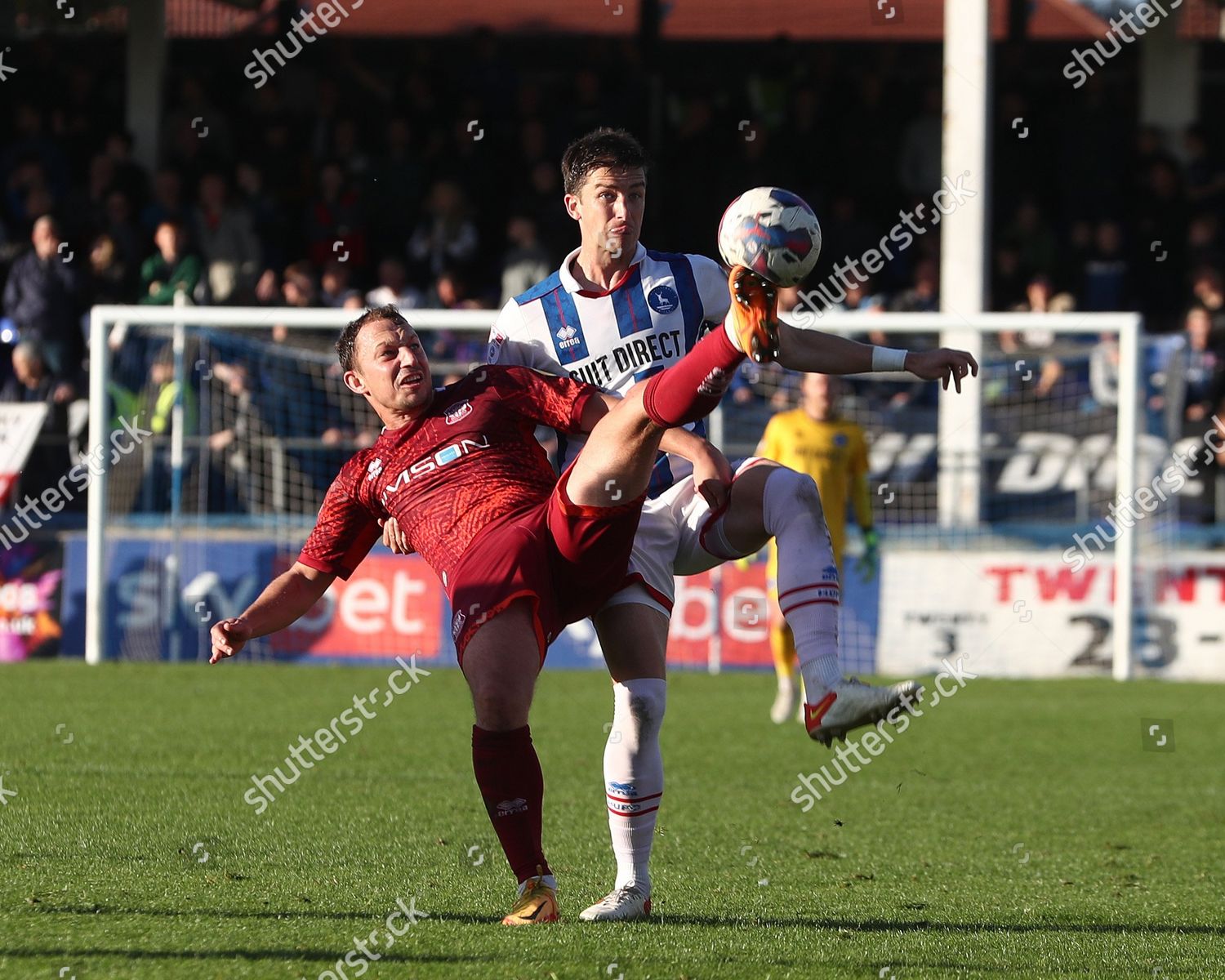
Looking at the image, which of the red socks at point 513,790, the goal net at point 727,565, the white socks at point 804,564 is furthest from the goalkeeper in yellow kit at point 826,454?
the red socks at point 513,790

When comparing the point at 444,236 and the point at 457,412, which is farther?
the point at 444,236

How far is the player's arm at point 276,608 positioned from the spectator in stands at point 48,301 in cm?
1038

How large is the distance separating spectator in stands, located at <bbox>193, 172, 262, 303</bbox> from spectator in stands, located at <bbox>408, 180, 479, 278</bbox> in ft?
4.99

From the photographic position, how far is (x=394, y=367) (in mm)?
5453

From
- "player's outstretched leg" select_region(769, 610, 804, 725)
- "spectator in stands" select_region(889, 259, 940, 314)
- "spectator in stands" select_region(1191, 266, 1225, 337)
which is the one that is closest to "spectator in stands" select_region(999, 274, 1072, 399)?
"spectator in stands" select_region(889, 259, 940, 314)

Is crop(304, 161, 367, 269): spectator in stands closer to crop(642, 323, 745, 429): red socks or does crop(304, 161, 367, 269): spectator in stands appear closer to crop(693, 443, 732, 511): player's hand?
crop(693, 443, 732, 511): player's hand

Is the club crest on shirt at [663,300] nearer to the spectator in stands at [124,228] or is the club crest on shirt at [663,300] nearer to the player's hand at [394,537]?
the player's hand at [394,537]

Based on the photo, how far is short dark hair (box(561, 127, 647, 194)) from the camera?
5496mm

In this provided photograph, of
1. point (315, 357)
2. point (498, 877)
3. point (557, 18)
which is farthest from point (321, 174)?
point (498, 877)

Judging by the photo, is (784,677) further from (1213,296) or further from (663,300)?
(1213,296)

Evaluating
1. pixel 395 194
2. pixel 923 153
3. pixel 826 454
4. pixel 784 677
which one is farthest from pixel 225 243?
pixel 784 677

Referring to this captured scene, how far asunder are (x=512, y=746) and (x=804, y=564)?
0.99 m

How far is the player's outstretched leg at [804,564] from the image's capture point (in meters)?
4.90

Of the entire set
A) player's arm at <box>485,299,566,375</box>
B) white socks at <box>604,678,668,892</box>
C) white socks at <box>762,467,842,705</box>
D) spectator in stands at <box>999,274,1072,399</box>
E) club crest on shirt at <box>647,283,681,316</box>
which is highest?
spectator in stands at <box>999,274,1072,399</box>
